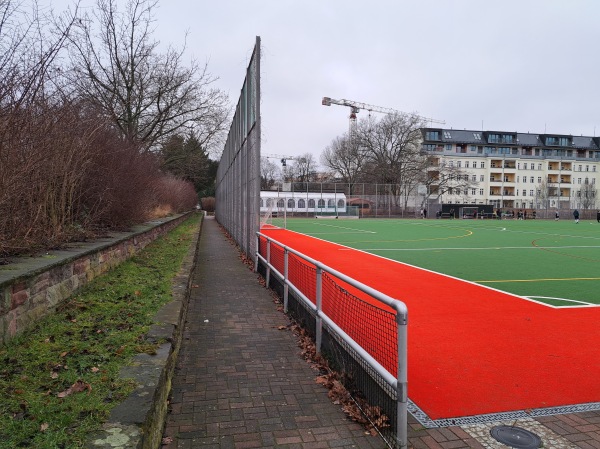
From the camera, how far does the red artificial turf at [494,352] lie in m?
4.00

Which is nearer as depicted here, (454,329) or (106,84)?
(454,329)

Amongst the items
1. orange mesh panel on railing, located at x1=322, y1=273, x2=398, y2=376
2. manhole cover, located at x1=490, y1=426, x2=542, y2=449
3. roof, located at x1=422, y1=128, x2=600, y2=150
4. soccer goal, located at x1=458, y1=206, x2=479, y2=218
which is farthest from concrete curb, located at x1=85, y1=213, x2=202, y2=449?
roof, located at x1=422, y1=128, x2=600, y2=150

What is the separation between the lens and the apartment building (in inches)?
3602

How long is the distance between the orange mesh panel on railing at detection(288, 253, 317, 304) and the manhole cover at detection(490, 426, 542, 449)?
9.22ft

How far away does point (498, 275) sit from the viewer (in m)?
11.2

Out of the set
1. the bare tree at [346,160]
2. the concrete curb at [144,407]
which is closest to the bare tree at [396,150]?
the bare tree at [346,160]

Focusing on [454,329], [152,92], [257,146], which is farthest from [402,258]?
[152,92]

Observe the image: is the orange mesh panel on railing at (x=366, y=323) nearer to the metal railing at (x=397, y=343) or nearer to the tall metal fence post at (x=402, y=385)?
A: the metal railing at (x=397, y=343)

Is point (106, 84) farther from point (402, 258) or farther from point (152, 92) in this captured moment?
point (402, 258)

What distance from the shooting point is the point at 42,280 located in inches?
181

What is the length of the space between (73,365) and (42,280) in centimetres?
137

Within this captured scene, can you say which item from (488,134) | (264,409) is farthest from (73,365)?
(488,134)

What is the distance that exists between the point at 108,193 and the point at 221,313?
4.19 meters

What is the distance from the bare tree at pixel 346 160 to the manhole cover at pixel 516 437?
6586cm
